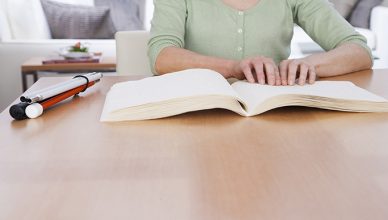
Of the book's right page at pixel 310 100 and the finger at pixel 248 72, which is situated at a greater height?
the book's right page at pixel 310 100

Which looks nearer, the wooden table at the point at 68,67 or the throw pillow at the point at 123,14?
the wooden table at the point at 68,67

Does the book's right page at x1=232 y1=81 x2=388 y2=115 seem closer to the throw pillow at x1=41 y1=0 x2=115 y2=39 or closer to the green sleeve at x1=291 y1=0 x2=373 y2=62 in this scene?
the green sleeve at x1=291 y1=0 x2=373 y2=62

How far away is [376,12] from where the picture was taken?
3471 mm

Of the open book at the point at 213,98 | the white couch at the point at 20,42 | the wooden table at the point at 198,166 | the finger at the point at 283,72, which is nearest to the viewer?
the wooden table at the point at 198,166

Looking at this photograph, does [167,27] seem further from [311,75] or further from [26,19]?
[26,19]

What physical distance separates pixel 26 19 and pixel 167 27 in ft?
7.47

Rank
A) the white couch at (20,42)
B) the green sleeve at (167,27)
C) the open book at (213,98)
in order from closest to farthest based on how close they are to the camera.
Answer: the open book at (213,98) < the green sleeve at (167,27) < the white couch at (20,42)

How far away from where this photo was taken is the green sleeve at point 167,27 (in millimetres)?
1271

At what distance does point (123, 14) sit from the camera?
11.8 ft

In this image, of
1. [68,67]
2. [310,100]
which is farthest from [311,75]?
[68,67]

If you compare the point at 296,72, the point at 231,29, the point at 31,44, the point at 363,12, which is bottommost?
the point at 31,44

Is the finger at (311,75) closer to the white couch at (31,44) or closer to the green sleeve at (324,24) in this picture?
the green sleeve at (324,24)

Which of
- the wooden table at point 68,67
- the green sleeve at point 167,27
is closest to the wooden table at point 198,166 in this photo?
the green sleeve at point 167,27

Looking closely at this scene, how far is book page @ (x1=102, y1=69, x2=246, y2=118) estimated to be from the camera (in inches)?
31.2
